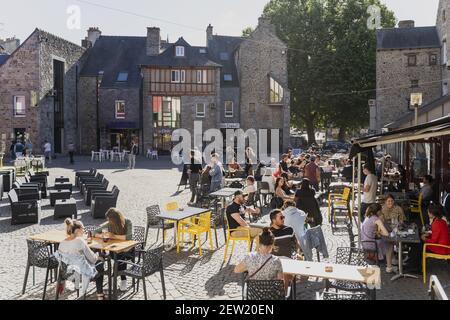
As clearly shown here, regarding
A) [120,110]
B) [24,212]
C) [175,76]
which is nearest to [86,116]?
[120,110]

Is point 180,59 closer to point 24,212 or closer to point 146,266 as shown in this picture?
point 24,212

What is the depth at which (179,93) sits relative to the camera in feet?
142

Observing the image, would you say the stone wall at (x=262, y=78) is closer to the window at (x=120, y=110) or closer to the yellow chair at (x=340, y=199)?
the window at (x=120, y=110)

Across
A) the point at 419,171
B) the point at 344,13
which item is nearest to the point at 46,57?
the point at 344,13

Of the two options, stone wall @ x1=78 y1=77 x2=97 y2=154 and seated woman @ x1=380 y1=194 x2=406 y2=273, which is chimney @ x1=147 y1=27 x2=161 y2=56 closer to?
stone wall @ x1=78 y1=77 x2=97 y2=154

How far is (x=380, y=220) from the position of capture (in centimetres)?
916

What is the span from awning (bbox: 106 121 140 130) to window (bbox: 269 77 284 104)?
38.9 ft

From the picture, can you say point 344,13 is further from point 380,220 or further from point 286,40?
point 380,220

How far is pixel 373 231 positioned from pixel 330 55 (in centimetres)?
3721

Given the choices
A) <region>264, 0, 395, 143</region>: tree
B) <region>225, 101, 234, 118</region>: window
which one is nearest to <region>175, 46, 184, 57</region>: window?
<region>225, 101, 234, 118</region>: window

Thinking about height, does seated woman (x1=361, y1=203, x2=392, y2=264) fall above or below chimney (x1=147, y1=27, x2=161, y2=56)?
below

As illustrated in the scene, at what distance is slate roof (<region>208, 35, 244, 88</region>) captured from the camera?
4512 centimetres

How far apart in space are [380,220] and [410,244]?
643 mm

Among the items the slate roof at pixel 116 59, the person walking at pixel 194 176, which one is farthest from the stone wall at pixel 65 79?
the person walking at pixel 194 176
